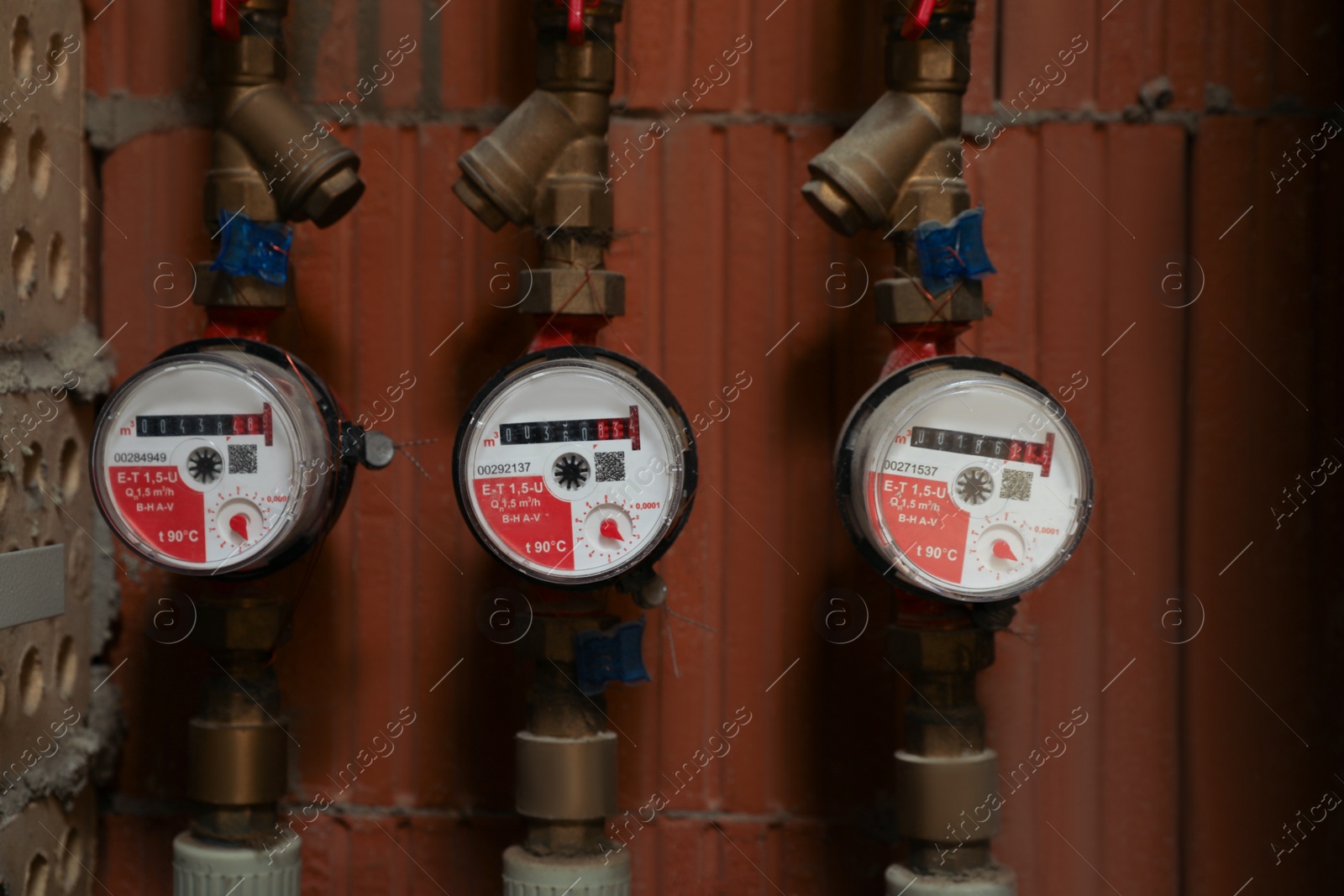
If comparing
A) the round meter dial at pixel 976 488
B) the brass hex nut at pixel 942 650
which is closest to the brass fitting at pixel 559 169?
the round meter dial at pixel 976 488

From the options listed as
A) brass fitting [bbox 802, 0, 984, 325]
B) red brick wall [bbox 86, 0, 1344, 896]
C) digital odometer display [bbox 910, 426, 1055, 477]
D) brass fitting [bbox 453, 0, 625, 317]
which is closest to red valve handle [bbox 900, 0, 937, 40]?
brass fitting [bbox 802, 0, 984, 325]

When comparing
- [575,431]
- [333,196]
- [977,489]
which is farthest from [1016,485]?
Result: [333,196]

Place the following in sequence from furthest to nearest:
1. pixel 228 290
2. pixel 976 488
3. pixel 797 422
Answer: pixel 797 422 < pixel 228 290 < pixel 976 488

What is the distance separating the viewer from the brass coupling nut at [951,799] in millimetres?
1128

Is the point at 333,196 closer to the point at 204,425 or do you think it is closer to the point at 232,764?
the point at 204,425

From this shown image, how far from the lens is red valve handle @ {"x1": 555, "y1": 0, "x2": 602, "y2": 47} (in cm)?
110

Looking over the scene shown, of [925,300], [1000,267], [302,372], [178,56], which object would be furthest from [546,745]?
[178,56]

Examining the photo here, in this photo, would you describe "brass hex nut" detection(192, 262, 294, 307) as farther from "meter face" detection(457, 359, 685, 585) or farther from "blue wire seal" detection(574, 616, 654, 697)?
"blue wire seal" detection(574, 616, 654, 697)

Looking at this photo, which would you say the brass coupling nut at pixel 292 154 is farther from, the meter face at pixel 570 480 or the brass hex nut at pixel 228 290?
the meter face at pixel 570 480

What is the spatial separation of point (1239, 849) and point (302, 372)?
3.60 feet

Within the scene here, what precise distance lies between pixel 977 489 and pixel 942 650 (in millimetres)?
175

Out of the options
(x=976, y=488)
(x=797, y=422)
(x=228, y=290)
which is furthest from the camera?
(x=797, y=422)

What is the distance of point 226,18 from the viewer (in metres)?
1.15

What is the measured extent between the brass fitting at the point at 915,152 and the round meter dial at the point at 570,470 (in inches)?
10.2
